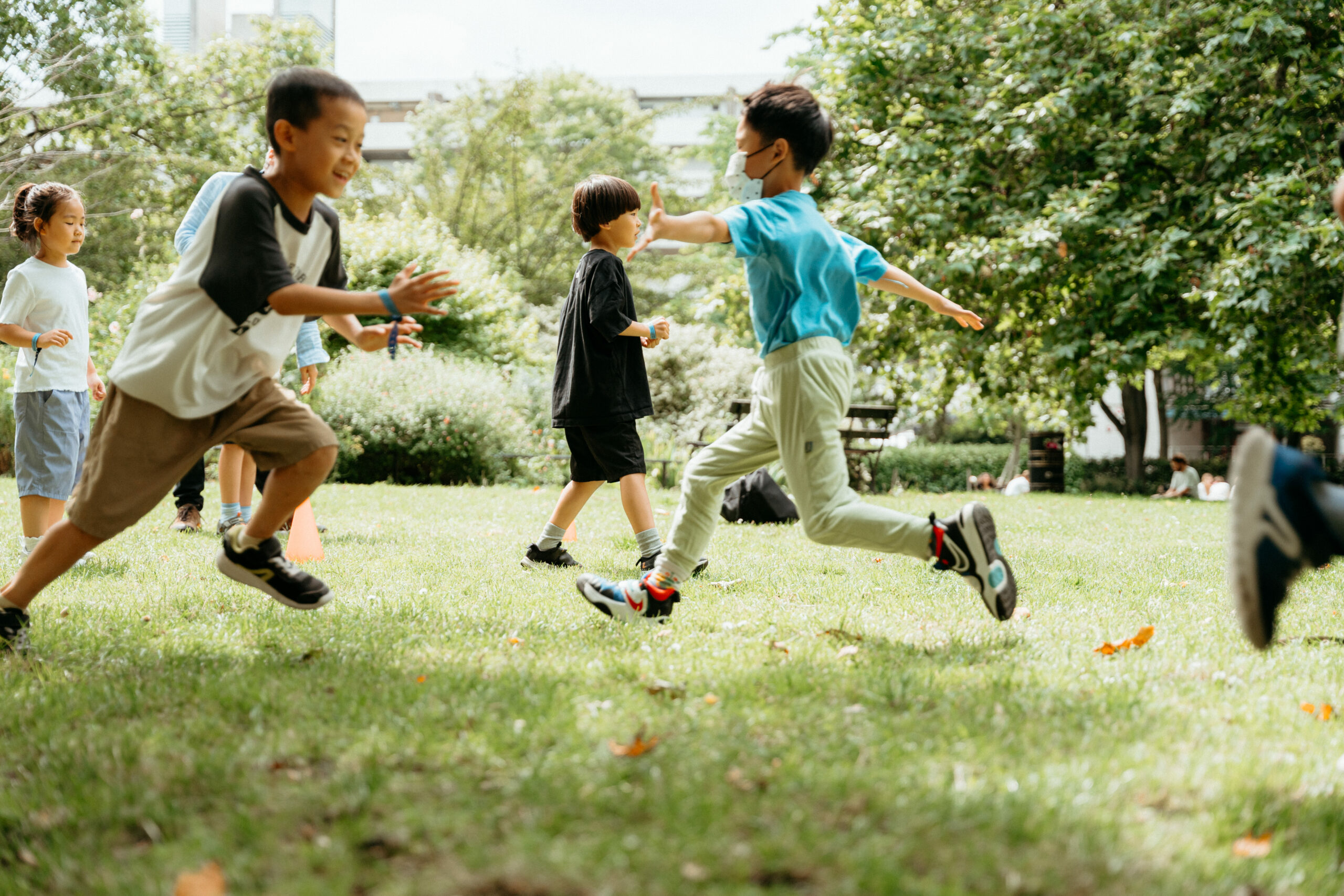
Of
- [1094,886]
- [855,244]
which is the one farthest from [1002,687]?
[855,244]

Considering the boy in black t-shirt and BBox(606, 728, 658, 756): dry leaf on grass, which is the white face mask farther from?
BBox(606, 728, 658, 756): dry leaf on grass

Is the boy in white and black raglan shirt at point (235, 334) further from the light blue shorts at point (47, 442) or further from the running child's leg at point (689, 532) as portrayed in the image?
the light blue shorts at point (47, 442)

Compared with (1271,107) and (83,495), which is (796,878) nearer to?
(83,495)

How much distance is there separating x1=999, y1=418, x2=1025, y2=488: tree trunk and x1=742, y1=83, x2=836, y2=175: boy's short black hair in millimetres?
20225

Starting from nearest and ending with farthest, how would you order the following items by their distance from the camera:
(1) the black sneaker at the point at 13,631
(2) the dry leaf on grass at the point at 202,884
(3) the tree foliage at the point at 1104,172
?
(2) the dry leaf on grass at the point at 202,884 < (1) the black sneaker at the point at 13,631 < (3) the tree foliage at the point at 1104,172

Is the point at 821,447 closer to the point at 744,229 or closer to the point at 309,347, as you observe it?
the point at 744,229

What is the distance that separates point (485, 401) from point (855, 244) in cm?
1105

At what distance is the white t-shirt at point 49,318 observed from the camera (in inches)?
176

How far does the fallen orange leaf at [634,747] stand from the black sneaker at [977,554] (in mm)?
1382

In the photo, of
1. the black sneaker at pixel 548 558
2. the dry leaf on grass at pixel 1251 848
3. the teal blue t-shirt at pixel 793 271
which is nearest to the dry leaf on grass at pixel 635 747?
the dry leaf on grass at pixel 1251 848

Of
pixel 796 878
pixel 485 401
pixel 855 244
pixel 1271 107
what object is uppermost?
pixel 1271 107

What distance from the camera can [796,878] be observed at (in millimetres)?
1568

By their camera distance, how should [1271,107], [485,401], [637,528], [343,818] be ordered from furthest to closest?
[485,401] < [1271,107] < [637,528] < [343,818]

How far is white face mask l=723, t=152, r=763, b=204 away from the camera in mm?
3283
